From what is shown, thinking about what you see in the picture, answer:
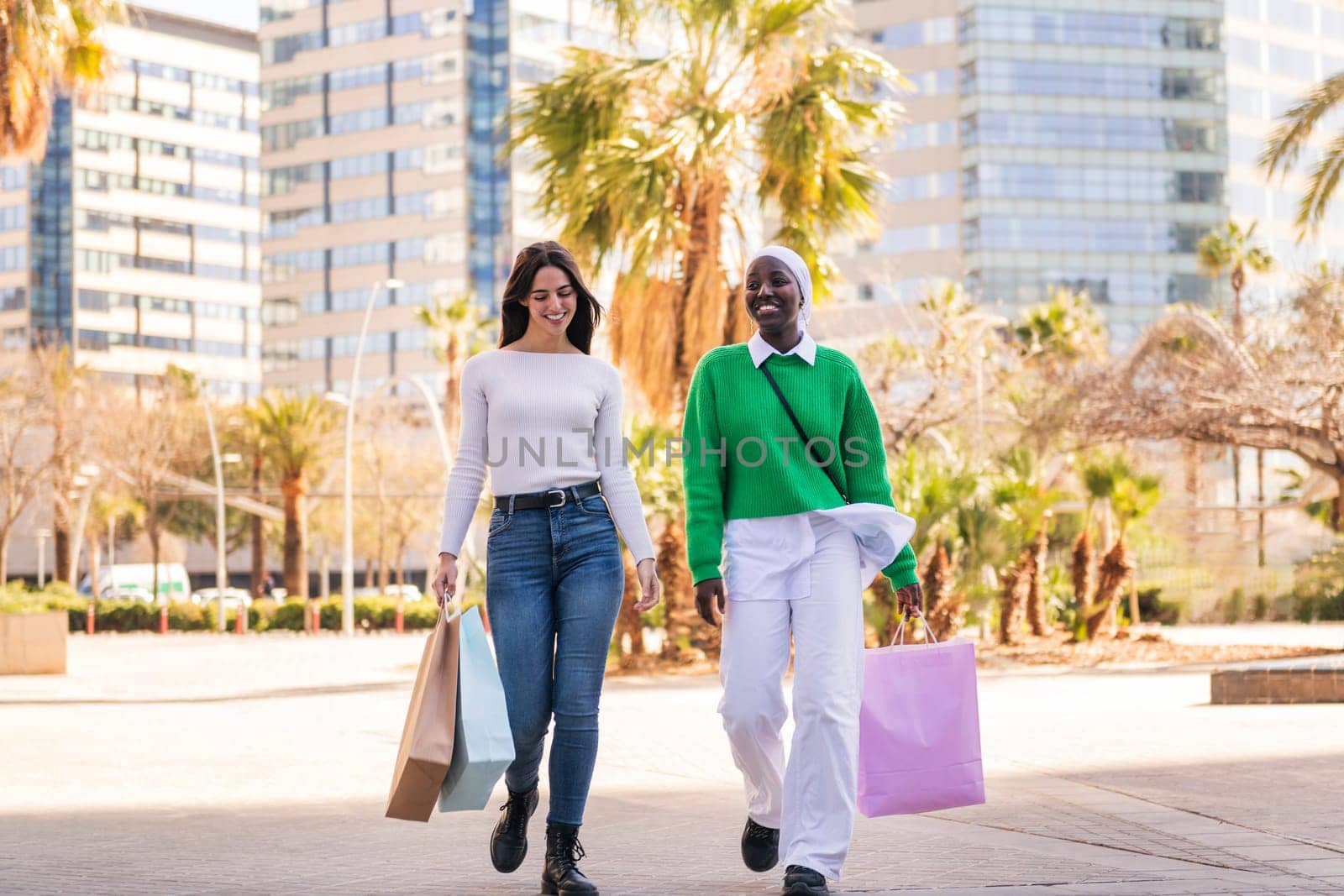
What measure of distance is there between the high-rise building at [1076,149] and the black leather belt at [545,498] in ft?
296

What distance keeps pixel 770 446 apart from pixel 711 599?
1.61ft

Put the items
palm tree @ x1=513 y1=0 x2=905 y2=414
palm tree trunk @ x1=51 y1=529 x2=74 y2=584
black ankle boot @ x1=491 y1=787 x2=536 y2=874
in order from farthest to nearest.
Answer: palm tree trunk @ x1=51 y1=529 x2=74 y2=584
palm tree @ x1=513 y1=0 x2=905 y2=414
black ankle boot @ x1=491 y1=787 x2=536 y2=874

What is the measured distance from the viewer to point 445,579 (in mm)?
4941

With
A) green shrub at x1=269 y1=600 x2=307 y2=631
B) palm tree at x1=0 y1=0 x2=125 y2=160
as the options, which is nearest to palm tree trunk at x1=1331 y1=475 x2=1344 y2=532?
palm tree at x1=0 y1=0 x2=125 y2=160

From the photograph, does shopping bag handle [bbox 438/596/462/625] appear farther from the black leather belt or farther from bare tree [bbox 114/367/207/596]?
bare tree [bbox 114/367/207/596]

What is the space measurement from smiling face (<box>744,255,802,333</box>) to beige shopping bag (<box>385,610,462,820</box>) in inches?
52.9

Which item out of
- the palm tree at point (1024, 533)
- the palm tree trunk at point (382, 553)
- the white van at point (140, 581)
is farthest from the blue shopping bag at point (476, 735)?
the white van at point (140, 581)

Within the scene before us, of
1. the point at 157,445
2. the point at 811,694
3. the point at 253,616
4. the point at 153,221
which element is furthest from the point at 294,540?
the point at 153,221

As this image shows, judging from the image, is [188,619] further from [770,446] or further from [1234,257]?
[770,446]

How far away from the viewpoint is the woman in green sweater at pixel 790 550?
4816 millimetres

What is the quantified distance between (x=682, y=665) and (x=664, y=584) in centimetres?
106

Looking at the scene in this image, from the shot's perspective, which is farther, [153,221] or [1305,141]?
[153,221]

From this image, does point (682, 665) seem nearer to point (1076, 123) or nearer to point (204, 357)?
point (1076, 123)

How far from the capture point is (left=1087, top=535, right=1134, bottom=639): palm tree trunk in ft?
67.2
